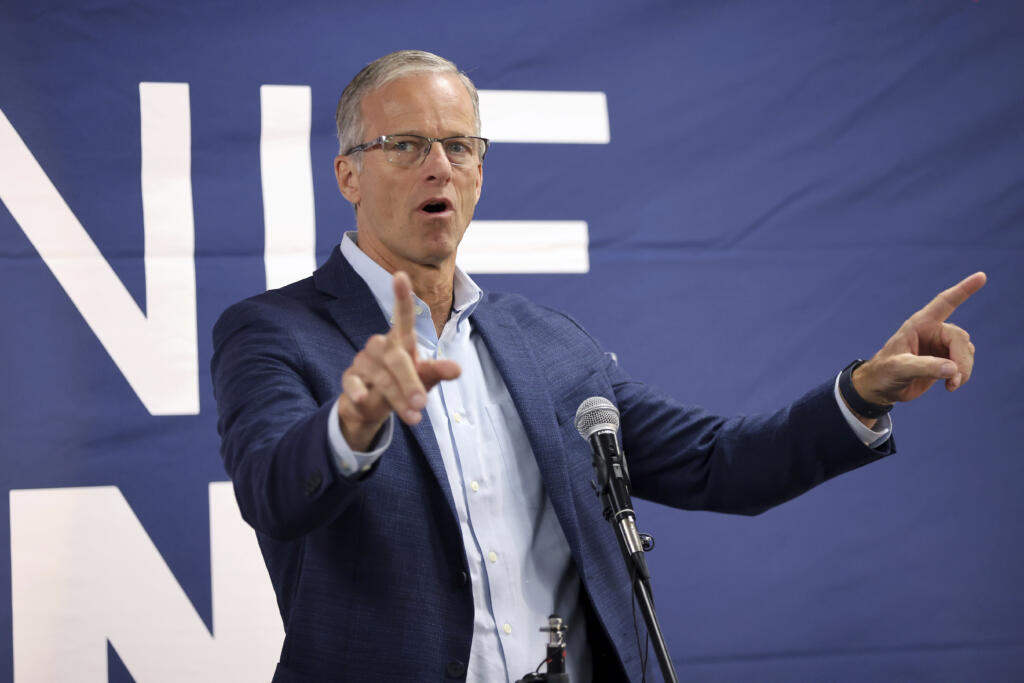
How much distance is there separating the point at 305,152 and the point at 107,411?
2.78ft

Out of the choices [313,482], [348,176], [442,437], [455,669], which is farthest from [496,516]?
[348,176]

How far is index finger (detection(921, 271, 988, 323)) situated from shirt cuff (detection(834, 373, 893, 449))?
8.1 inches

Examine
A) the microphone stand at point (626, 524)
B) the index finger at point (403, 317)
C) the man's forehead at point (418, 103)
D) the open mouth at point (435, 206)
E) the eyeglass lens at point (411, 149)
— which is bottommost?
the microphone stand at point (626, 524)

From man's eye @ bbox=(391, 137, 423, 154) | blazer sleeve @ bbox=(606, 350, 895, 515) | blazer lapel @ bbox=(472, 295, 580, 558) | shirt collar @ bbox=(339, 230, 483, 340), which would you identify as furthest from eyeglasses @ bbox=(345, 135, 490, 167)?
blazer sleeve @ bbox=(606, 350, 895, 515)

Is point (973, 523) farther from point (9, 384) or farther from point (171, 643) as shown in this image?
point (9, 384)

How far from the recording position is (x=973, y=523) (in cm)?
287

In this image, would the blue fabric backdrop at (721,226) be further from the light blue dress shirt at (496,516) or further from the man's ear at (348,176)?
the light blue dress shirt at (496,516)

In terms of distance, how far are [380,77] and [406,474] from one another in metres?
0.80

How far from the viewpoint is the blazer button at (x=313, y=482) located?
4.23ft

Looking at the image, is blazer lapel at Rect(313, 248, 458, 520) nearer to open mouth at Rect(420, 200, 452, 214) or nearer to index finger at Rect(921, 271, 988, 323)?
open mouth at Rect(420, 200, 452, 214)

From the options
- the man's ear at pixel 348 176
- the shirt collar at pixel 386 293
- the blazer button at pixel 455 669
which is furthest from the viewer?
the man's ear at pixel 348 176

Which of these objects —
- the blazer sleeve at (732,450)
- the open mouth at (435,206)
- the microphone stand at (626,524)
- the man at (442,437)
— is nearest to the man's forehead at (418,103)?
the man at (442,437)

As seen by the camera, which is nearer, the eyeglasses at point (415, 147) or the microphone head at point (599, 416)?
the microphone head at point (599, 416)

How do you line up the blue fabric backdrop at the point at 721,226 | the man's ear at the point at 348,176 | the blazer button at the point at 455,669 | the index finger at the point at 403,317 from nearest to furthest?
the index finger at the point at 403,317, the blazer button at the point at 455,669, the man's ear at the point at 348,176, the blue fabric backdrop at the point at 721,226
